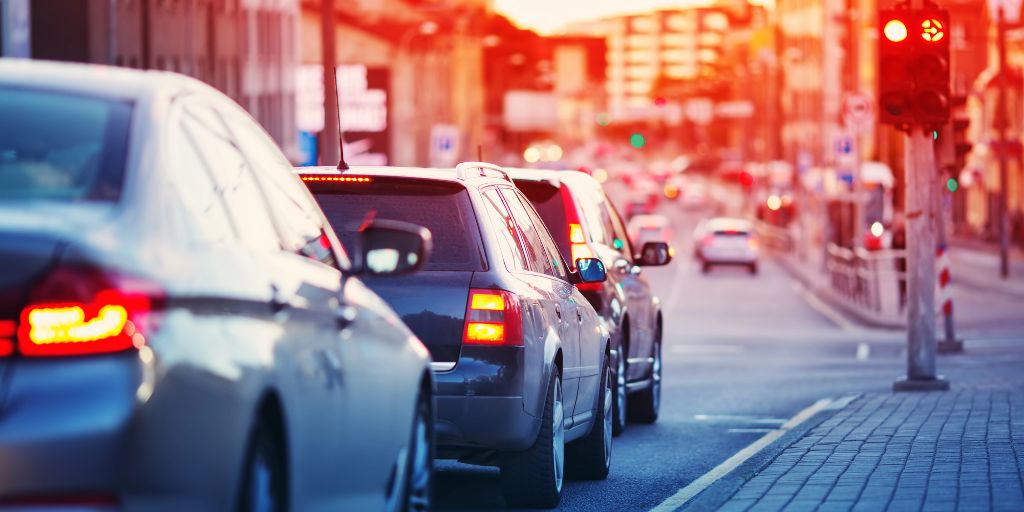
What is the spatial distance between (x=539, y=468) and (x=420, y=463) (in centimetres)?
263

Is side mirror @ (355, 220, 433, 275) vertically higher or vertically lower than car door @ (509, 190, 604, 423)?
higher

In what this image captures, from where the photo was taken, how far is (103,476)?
4508 millimetres

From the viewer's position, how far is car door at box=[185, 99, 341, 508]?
5.61 meters

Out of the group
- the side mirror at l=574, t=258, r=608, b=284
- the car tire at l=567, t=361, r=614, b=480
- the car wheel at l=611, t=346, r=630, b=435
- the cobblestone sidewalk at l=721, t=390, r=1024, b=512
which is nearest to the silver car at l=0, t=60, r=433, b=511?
the cobblestone sidewalk at l=721, t=390, r=1024, b=512

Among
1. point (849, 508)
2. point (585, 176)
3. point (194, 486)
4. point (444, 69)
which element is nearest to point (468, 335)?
point (849, 508)

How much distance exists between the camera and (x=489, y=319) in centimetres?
959

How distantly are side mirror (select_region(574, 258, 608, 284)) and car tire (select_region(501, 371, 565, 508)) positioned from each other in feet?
3.81

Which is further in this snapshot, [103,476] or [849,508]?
[849,508]

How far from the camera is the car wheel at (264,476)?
5168 mm

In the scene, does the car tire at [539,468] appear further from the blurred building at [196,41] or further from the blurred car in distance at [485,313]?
the blurred building at [196,41]

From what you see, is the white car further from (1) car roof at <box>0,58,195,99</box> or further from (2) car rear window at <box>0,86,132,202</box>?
(2) car rear window at <box>0,86,132,202</box>

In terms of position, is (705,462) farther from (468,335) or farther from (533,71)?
(533,71)

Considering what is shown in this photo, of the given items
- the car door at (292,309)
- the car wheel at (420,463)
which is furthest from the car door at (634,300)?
the car door at (292,309)

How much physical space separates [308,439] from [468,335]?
3.85 m
